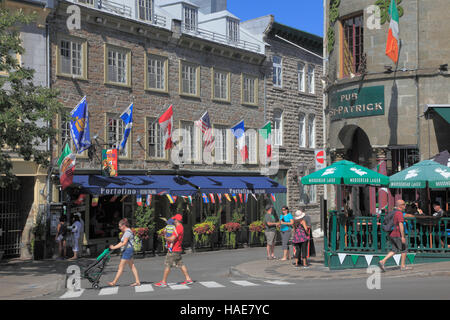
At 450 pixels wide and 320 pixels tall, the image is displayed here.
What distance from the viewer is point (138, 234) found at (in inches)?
1062

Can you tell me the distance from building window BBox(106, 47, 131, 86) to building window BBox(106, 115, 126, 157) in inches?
63.9

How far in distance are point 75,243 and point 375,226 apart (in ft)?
40.7

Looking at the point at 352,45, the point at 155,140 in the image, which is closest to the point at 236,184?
the point at 155,140

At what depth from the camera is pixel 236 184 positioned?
33.1 m

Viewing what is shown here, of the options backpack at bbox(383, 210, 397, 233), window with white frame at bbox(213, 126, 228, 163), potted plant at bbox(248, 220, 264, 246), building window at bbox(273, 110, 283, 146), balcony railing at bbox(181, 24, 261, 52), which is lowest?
Result: potted plant at bbox(248, 220, 264, 246)

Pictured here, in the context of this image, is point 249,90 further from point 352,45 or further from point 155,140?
point 352,45

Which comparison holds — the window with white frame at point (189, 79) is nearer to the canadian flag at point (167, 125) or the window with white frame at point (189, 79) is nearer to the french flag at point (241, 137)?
the french flag at point (241, 137)

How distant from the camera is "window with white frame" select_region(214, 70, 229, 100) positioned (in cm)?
3456

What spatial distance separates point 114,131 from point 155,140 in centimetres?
250

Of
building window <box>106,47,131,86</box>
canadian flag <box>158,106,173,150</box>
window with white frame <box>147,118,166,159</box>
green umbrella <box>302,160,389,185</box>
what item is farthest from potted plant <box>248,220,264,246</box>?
green umbrella <box>302,160,389,185</box>

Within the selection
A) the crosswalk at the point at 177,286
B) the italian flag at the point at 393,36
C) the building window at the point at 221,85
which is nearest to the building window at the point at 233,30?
the building window at the point at 221,85

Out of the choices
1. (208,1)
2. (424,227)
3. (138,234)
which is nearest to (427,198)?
(424,227)

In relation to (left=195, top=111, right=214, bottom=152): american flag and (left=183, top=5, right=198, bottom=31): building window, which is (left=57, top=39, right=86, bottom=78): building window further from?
(left=183, top=5, right=198, bottom=31): building window
